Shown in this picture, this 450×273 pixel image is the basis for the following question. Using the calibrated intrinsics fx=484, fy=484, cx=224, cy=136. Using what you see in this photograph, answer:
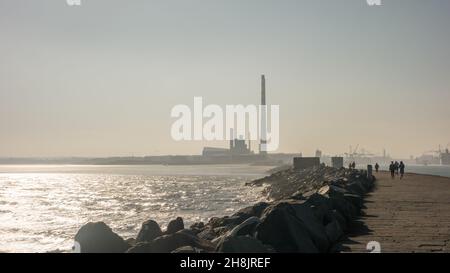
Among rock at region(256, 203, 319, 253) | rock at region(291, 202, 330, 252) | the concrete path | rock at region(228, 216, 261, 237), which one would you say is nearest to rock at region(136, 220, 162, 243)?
rock at region(228, 216, 261, 237)

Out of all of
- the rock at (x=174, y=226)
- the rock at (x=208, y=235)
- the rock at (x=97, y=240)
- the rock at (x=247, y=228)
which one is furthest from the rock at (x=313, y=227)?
the rock at (x=97, y=240)

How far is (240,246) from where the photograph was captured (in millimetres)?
5395

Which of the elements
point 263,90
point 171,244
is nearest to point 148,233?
point 171,244

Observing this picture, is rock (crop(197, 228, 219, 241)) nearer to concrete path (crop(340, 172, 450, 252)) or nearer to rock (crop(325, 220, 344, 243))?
rock (crop(325, 220, 344, 243))

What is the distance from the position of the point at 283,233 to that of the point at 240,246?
4.46 ft

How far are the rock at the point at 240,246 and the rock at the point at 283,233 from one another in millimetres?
879

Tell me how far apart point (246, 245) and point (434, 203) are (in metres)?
9.84

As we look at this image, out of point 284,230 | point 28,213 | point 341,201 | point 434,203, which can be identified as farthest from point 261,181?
point 284,230

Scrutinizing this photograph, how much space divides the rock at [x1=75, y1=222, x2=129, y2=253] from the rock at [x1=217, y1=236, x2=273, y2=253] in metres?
2.05

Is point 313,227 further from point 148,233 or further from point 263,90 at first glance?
point 263,90

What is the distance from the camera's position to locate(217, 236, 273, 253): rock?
17.5 ft

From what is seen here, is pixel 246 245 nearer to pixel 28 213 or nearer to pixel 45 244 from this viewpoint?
pixel 45 244
